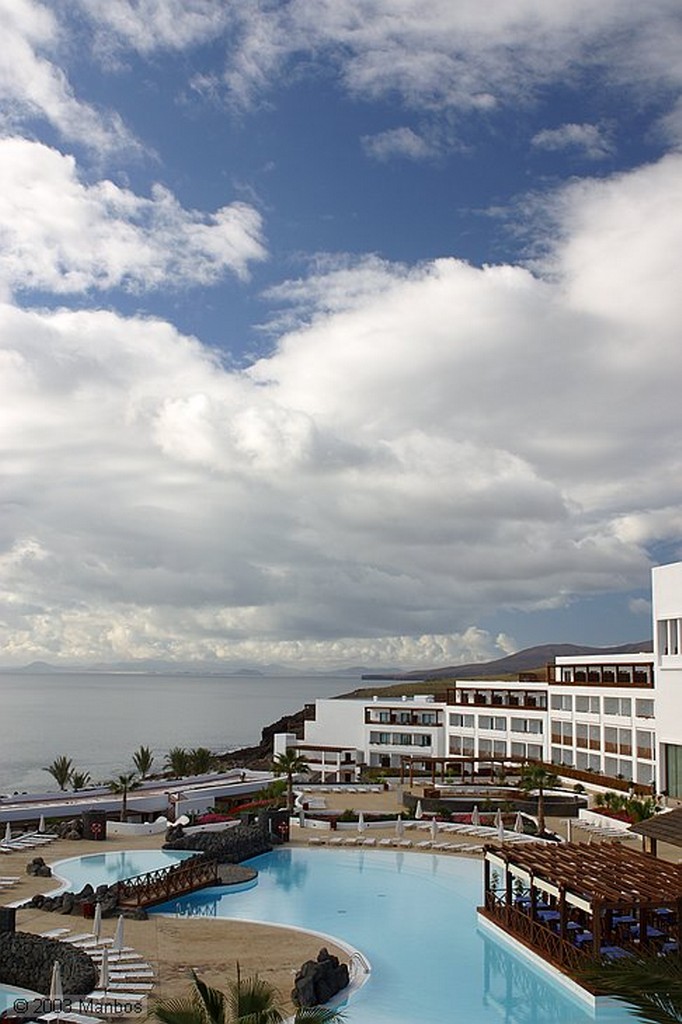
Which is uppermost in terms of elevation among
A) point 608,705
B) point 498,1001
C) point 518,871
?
point 608,705

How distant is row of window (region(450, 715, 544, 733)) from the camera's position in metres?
65.6

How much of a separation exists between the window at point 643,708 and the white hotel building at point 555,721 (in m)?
0.05

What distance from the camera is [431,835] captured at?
43.2m

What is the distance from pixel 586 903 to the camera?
73.8ft

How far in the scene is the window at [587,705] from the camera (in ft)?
191

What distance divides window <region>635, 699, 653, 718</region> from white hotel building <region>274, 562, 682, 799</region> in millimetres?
53

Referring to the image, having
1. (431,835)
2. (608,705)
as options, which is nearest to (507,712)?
(608,705)

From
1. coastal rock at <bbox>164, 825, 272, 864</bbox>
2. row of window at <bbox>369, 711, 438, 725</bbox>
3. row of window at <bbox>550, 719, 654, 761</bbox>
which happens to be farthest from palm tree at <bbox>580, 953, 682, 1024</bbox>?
row of window at <bbox>369, 711, 438, 725</bbox>

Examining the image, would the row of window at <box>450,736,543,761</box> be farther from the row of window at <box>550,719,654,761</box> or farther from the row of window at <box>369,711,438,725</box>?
the row of window at <box>550,719,654,761</box>

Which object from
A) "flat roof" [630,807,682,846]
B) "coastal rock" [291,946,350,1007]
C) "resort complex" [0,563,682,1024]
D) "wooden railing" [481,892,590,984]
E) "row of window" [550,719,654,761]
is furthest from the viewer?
"row of window" [550,719,654,761]

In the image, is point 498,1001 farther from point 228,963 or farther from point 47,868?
point 47,868

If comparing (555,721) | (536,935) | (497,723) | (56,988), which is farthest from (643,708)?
(56,988)

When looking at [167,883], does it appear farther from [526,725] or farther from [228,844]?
[526,725]

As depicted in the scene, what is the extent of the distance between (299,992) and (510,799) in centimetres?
3235
